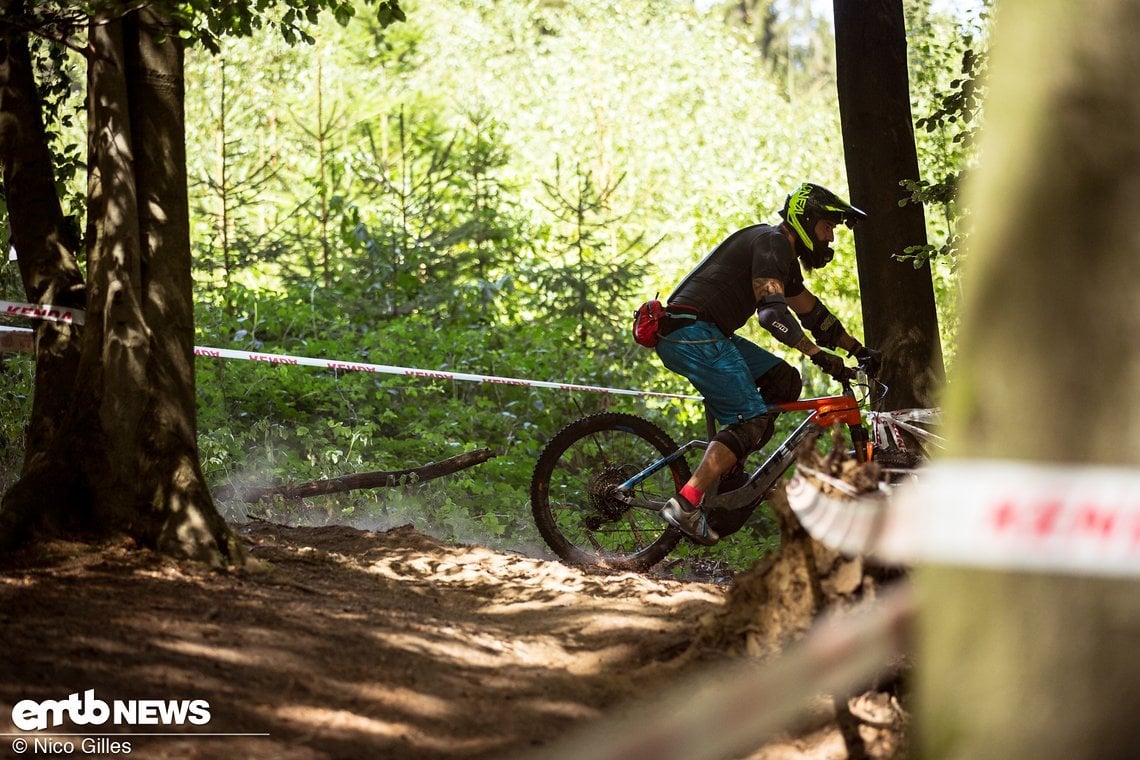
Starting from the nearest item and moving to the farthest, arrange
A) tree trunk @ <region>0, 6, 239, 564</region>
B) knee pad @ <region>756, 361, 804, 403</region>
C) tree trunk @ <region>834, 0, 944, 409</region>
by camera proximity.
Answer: tree trunk @ <region>0, 6, 239, 564</region> → knee pad @ <region>756, 361, 804, 403</region> → tree trunk @ <region>834, 0, 944, 409</region>

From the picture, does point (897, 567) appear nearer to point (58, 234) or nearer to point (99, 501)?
point (99, 501)

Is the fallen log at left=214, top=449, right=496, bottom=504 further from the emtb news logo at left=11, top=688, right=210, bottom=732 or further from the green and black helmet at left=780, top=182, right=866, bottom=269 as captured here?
the emtb news logo at left=11, top=688, right=210, bottom=732

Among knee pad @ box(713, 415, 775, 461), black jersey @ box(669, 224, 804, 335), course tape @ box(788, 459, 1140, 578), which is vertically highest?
black jersey @ box(669, 224, 804, 335)

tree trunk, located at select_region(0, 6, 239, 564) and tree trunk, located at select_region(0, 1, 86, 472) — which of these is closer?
tree trunk, located at select_region(0, 6, 239, 564)

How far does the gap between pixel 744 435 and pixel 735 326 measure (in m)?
0.62

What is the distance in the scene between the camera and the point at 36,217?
19.9 feet

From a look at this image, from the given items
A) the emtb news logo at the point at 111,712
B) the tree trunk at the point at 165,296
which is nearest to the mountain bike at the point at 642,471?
the tree trunk at the point at 165,296

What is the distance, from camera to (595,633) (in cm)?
479

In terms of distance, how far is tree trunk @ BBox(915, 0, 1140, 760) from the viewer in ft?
7.04

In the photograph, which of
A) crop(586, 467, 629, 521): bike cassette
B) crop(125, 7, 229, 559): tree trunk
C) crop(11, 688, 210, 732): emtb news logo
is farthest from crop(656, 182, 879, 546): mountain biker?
crop(11, 688, 210, 732): emtb news logo

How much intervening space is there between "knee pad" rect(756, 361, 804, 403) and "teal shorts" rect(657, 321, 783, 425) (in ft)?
0.73

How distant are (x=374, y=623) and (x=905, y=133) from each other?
4997 mm

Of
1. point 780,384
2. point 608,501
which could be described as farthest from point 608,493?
point 780,384

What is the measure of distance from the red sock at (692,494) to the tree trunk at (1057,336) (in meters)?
4.04
